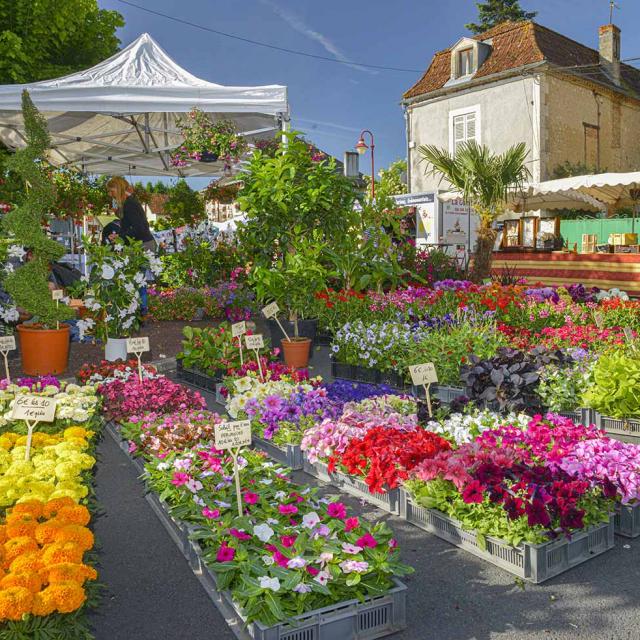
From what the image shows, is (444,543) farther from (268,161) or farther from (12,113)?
(12,113)

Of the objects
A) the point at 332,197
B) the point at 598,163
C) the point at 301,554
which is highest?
the point at 598,163

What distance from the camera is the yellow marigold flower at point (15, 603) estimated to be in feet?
6.40

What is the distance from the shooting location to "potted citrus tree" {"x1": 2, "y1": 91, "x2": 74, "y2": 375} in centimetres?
641

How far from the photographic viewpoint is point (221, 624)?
2582mm

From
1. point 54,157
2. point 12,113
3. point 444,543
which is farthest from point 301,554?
point 54,157

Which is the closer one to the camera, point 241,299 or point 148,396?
point 148,396

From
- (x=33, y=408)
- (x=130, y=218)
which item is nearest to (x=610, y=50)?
(x=130, y=218)

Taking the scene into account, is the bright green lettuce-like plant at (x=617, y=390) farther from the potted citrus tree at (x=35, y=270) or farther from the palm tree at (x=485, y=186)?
the palm tree at (x=485, y=186)

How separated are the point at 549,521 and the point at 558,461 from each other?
676mm

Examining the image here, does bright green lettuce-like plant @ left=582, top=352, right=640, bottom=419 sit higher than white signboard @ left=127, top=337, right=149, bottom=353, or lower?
lower

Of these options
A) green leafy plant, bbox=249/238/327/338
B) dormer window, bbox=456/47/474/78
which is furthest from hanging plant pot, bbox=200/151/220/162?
dormer window, bbox=456/47/474/78

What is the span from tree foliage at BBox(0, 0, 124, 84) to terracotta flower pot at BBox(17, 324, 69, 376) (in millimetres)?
6755

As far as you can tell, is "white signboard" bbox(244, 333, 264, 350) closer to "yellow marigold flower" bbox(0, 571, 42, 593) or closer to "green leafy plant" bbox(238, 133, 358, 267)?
"green leafy plant" bbox(238, 133, 358, 267)

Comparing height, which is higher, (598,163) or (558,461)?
(598,163)
